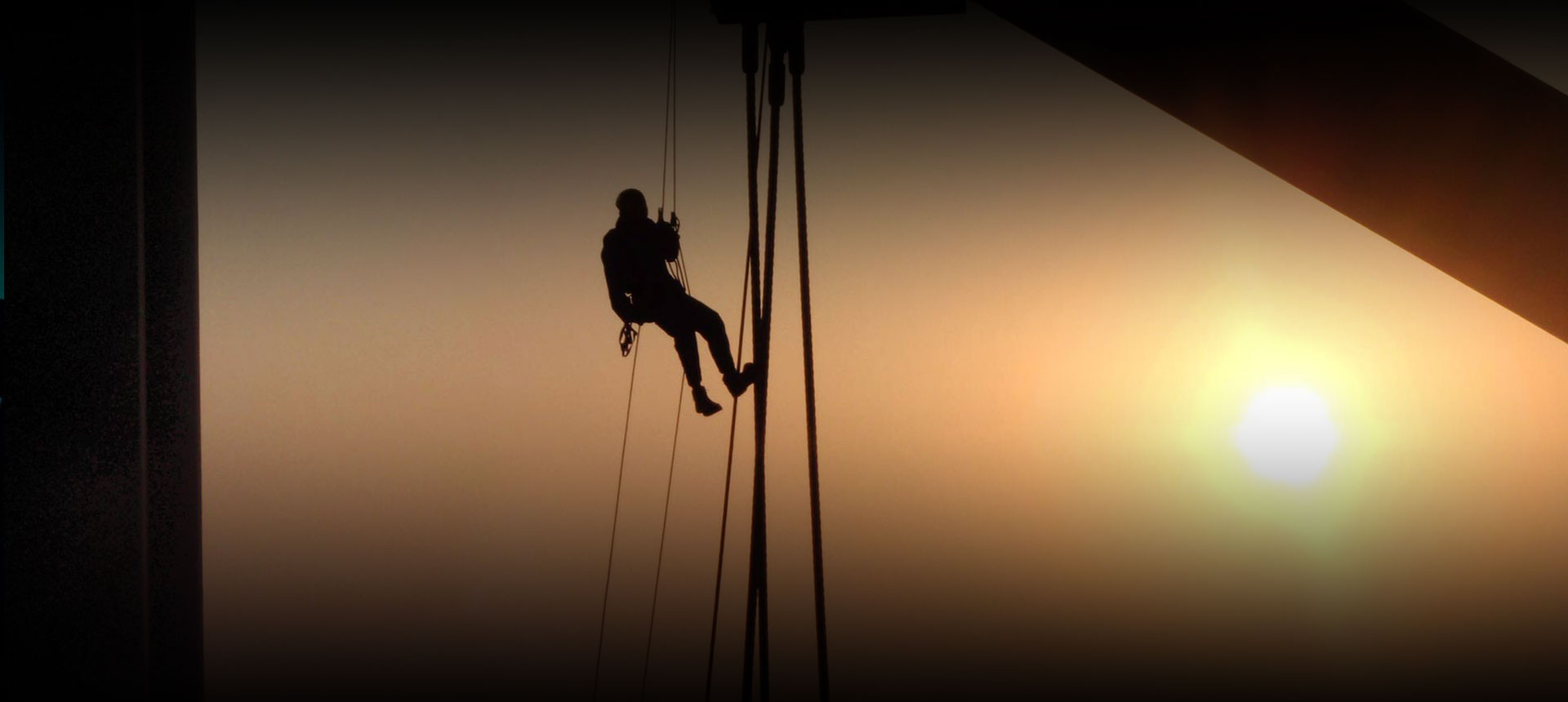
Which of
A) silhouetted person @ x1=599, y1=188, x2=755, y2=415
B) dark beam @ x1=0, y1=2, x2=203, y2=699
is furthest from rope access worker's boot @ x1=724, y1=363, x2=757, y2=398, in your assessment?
dark beam @ x1=0, y1=2, x2=203, y2=699

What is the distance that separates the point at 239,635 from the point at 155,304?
61657 millimetres

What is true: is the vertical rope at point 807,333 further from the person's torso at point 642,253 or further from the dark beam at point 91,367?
the dark beam at point 91,367

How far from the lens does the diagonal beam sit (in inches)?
98.9

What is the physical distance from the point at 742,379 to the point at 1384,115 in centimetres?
265

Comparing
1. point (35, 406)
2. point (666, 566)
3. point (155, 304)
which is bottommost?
point (666, 566)

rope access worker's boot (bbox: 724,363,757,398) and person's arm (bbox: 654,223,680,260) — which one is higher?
person's arm (bbox: 654,223,680,260)

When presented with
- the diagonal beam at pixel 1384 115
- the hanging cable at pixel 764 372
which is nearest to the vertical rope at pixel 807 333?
the hanging cable at pixel 764 372

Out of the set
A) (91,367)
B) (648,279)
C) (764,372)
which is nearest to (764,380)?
(764,372)

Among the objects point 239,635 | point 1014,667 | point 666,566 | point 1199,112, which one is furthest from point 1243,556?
point 1199,112

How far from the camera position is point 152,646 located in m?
2.79

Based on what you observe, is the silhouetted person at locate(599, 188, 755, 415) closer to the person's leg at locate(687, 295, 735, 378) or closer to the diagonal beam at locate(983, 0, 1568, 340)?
the person's leg at locate(687, 295, 735, 378)

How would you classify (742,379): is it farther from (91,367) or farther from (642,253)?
(91,367)

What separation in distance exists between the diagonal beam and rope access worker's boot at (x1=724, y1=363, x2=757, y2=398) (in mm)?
2029

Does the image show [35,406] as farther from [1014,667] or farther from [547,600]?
[547,600]
